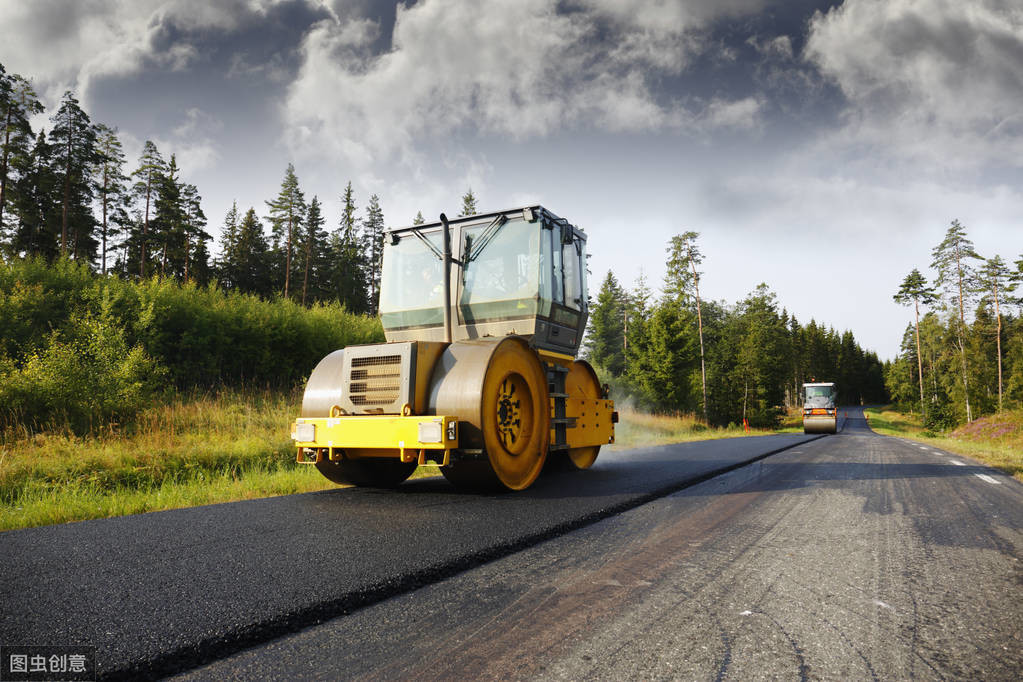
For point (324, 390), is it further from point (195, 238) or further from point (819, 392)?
point (195, 238)

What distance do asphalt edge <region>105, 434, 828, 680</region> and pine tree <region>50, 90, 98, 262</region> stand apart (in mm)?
37015

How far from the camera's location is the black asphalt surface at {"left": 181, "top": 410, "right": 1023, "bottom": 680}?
5.71 ft

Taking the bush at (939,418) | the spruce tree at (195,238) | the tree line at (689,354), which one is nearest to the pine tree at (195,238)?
the spruce tree at (195,238)

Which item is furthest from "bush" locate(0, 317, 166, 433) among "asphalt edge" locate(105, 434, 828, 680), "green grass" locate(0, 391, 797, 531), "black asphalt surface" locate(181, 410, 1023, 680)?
"black asphalt surface" locate(181, 410, 1023, 680)

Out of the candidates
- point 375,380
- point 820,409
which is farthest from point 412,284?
point 820,409

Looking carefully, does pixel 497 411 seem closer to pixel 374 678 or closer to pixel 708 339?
pixel 374 678

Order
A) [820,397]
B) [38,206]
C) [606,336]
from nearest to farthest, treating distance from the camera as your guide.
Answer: [820,397] < [38,206] < [606,336]

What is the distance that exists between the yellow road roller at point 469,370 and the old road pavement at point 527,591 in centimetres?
56

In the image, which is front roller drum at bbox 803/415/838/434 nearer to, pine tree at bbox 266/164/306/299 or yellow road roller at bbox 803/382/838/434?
yellow road roller at bbox 803/382/838/434

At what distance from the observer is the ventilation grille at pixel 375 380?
4.75 metres

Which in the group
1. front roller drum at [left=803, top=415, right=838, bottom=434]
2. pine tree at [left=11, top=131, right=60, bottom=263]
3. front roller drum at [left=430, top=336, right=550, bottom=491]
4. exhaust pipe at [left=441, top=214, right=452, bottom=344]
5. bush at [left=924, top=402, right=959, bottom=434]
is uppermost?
Answer: pine tree at [left=11, top=131, right=60, bottom=263]

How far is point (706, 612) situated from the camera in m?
2.21

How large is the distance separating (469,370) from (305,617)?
274 cm

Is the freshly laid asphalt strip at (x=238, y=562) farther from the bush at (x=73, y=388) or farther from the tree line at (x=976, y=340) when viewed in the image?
the tree line at (x=976, y=340)
